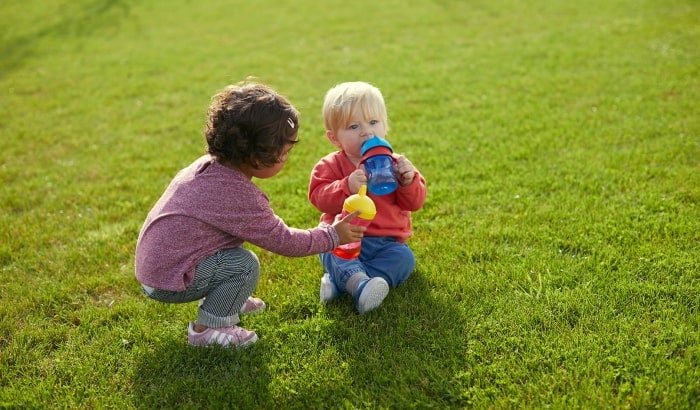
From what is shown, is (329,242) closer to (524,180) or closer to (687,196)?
(524,180)

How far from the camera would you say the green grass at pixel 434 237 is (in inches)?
112

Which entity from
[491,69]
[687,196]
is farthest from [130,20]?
[687,196]

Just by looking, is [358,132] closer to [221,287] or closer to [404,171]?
[404,171]

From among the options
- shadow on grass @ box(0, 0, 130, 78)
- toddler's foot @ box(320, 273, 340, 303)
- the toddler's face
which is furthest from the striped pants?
shadow on grass @ box(0, 0, 130, 78)

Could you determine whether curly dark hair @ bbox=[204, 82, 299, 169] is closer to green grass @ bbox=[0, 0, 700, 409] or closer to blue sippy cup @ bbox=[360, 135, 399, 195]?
blue sippy cup @ bbox=[360, 135, 399, 195]

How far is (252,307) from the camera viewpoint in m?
3.46

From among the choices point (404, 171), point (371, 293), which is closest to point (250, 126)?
point (404, 171)

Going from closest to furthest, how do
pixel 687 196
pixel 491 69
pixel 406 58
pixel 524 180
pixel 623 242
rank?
pixel 623 242 → pixel 687 196 → pixel 524 180 → pixel 491 69 → pixel 406 58

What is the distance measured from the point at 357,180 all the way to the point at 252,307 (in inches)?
38.1

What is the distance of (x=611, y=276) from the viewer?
3426 millimetres

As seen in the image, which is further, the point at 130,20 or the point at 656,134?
the point at 130,20

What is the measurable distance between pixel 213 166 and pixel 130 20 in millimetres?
12170

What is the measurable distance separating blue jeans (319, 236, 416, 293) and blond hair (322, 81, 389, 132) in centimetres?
75

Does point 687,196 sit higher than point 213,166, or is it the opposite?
point 213,166
